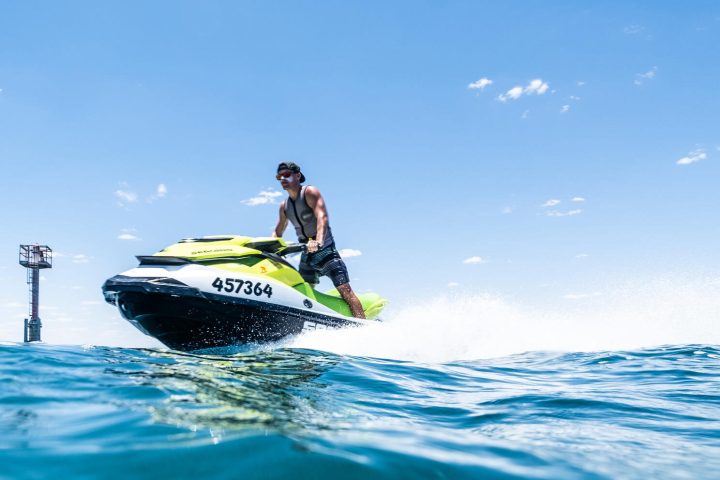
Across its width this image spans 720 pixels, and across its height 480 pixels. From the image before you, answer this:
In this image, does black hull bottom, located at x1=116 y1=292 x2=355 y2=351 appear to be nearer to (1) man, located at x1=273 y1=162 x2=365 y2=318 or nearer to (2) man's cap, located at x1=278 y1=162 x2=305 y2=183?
(1) man, located at x1=273 y1=162 x2=365 y2=318

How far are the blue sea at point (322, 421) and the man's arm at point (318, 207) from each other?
1.92 meters

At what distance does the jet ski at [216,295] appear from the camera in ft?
16.0

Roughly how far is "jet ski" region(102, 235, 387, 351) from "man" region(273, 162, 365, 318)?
1.81 ft

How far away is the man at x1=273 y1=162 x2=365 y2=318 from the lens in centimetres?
618

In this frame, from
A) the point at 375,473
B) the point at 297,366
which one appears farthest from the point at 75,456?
the point at 297,366

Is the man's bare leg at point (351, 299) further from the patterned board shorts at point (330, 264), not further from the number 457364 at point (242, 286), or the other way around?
the number 457364 at point (242, 286)

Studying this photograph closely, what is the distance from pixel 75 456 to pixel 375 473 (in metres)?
1.05

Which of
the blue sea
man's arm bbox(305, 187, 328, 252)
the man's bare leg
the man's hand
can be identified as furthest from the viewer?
the man's bare leg

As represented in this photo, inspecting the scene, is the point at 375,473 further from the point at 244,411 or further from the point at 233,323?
the point at 233,323

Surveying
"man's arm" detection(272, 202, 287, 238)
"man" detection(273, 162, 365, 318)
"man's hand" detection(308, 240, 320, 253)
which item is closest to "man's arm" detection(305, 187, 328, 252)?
"man" detection(273, 162, 365, 318)

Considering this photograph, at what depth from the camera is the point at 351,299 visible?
249 inches

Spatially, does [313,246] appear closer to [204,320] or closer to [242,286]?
[242,286]

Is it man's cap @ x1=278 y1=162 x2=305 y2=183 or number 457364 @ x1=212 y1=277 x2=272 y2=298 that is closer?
number 457364 @ x1=212 y1=277 x2=272 y2=298

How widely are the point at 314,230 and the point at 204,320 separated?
1986 millimetres
